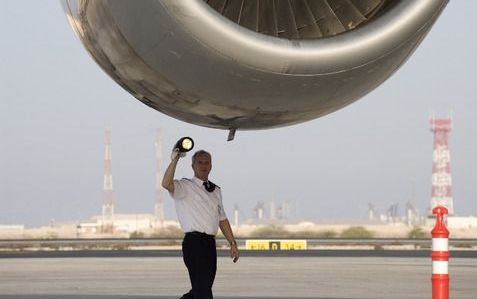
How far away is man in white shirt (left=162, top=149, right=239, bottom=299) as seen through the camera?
8953 mm

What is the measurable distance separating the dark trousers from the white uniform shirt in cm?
8

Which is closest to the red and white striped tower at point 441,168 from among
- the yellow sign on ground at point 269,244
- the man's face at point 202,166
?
the yellow sign on ground at point 269,244

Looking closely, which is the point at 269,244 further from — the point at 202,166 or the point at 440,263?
the point at 440,263

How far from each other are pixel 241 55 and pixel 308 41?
0.49 meters

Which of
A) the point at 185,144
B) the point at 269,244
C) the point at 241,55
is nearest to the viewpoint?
the point at 241,55

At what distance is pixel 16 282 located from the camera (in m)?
17.9

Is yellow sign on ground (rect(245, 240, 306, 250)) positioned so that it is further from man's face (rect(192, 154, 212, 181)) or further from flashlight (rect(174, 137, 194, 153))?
flashlight (rect(174, 137, 194, 153))

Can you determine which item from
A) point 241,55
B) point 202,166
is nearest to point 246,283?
point 202,166

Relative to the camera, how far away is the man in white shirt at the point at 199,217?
8.95 metres

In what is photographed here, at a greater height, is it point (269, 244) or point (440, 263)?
point (440, 263)

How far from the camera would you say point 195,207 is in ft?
30.0

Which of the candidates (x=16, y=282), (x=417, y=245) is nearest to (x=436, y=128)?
(x=417, y=245)

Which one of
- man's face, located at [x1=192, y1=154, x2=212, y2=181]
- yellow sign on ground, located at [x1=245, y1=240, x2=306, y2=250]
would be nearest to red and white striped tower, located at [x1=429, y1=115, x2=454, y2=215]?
yellow sign on ground, located at [x1=245, y1=240, x2=306, y2=250]

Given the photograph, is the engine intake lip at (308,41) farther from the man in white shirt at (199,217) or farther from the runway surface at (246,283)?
the runway surface at (246,283)
